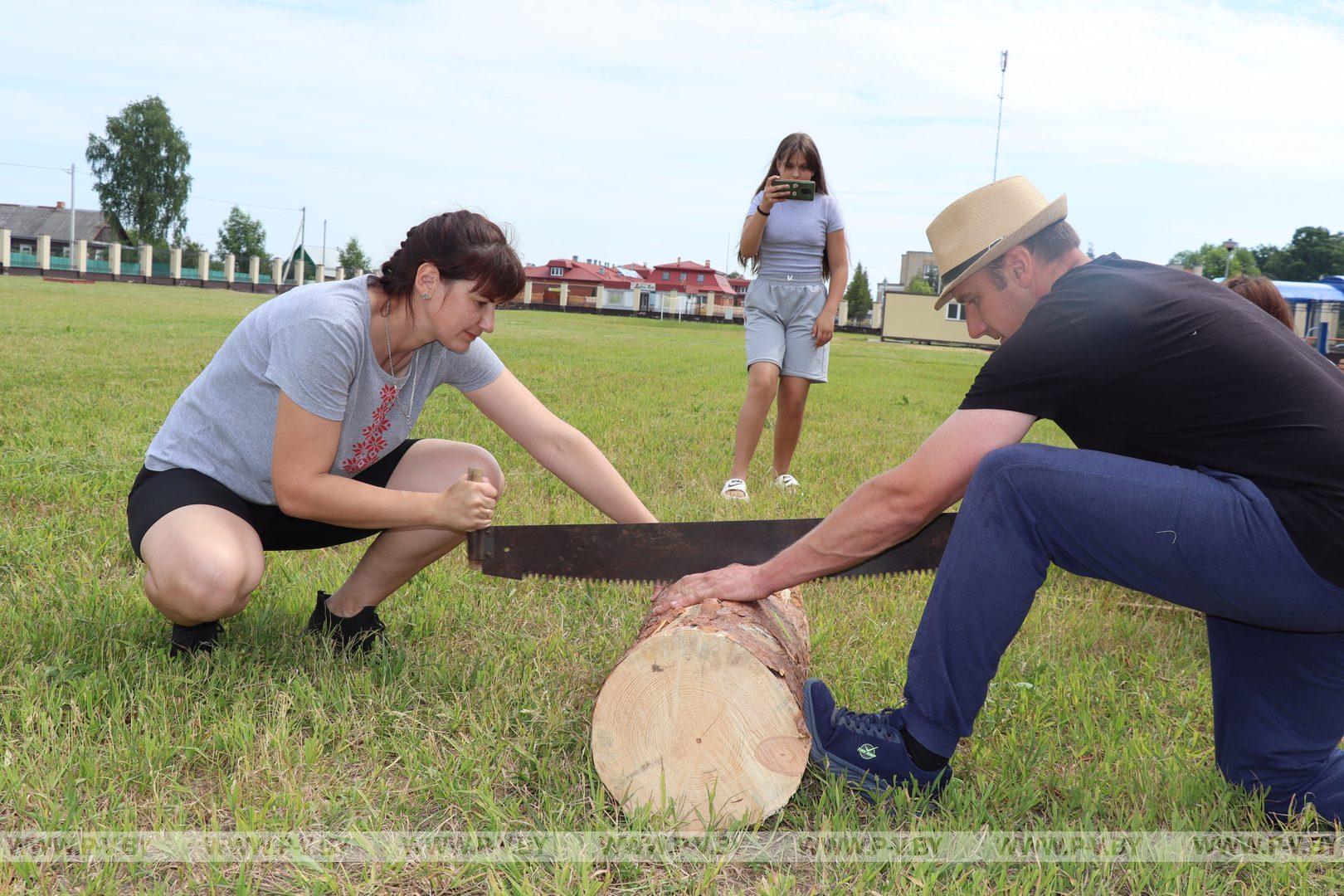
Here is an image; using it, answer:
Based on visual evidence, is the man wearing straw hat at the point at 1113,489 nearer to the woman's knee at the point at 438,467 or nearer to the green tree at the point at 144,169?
the woman's knee at the point at 438,467

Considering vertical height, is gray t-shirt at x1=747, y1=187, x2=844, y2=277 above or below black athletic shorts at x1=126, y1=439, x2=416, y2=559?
above

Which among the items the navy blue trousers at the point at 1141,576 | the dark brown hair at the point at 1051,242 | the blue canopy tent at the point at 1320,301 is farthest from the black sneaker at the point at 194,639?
the blue canopy tent at the point at 1320,301

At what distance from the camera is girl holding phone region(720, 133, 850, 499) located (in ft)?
22.6

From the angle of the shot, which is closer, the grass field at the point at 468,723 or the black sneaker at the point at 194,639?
the grass field at the point at 468,723

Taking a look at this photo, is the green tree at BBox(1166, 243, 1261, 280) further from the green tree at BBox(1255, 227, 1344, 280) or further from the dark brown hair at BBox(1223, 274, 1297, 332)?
the dark brown hair at BBox(1223, 274, 1297, 332)

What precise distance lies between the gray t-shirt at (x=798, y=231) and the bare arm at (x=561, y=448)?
3.52 m

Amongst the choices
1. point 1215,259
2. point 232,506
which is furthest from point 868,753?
point 1215,259

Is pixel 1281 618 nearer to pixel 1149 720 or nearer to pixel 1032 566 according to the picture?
pixel 1032 566

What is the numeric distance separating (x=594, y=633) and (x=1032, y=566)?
1993 millimetres

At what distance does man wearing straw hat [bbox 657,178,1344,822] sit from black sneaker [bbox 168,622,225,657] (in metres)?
1.98

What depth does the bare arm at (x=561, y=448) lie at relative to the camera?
12.5 ft

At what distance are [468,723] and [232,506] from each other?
1087 mm

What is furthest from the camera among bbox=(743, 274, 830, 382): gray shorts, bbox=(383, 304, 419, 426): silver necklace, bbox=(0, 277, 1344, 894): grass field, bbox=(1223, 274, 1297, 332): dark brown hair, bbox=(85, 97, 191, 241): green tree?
bbox=(85, 97, 191, 241): green tree

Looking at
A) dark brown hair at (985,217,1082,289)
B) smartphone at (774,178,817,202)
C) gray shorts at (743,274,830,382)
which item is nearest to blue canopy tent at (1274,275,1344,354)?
gray shorts at (743,274,830,382)
